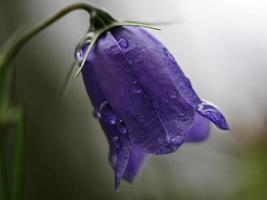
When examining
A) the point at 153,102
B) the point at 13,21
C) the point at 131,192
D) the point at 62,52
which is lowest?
the point at 131,192

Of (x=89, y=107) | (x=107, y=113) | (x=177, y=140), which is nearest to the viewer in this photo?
(x=177, y=140)

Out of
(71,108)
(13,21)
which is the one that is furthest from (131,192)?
(13,21)

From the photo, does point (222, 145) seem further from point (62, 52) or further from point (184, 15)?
point (62, 52)

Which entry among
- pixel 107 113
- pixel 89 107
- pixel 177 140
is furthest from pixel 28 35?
pixel 89 107

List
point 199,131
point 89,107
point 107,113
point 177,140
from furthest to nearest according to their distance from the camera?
point 89,107 → point 199,131 → point 107,113 → point 177,140

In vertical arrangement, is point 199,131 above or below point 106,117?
below

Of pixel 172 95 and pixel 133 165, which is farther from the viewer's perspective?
pixel 133 165

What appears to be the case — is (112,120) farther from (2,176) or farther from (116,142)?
(2,176)

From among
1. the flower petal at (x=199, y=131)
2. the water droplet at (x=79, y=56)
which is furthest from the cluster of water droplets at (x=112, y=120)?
the flower petal at (x=199, y=131)
